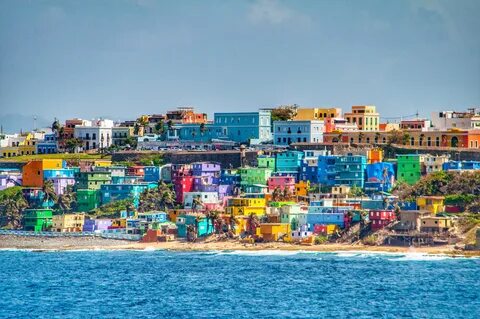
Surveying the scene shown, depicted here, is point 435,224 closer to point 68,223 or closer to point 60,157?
point 68,223

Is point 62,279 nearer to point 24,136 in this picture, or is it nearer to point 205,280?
point 205,280

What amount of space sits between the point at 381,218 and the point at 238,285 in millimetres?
14898

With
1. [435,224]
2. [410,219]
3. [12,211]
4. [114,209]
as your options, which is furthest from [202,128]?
[435,224]

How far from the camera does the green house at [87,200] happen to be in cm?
9500

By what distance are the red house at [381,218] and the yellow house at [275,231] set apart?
196 inches

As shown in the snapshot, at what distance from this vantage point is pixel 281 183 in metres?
92.8

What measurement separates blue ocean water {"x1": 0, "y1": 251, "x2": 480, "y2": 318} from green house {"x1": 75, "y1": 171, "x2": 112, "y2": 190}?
38.5ft

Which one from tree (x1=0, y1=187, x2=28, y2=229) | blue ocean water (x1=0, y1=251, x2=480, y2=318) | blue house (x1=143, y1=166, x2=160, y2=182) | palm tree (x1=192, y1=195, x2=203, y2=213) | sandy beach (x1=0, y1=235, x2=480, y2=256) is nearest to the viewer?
blue ocean water (x1=0, y1=251, x2=480, y2=318)

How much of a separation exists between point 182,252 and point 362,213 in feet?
33.3

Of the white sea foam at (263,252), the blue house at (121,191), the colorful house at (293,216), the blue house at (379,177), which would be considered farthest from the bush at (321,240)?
the blue house at (121,191)

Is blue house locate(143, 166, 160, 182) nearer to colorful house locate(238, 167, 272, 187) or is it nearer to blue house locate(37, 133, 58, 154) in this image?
colorful house locate(238, 167, 272, 187)

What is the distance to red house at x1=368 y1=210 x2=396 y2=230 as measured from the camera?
8156 cm

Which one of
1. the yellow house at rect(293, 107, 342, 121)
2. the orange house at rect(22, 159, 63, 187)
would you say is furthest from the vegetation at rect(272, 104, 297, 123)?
the orange house at rect(22, 159, 63, 187)

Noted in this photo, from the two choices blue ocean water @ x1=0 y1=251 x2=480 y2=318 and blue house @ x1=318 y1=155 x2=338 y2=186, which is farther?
blue house @ x1=318 y1=155 x2=338 y2=186
